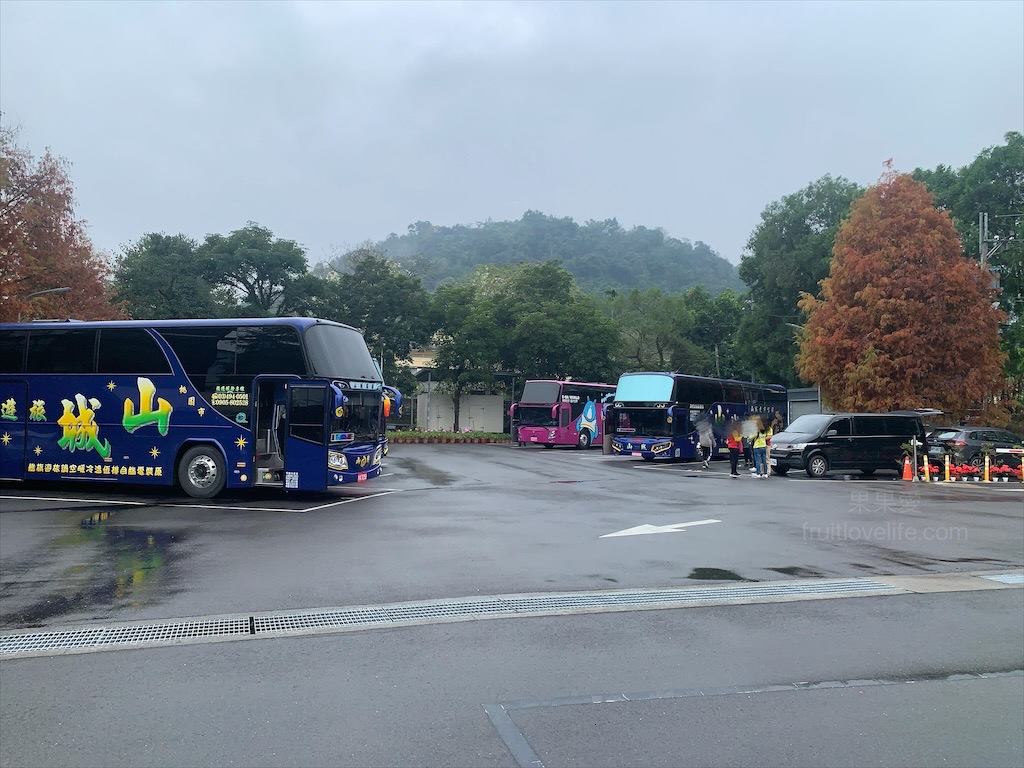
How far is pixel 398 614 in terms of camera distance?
24.6 feet

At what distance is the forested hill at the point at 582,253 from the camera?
104 metres

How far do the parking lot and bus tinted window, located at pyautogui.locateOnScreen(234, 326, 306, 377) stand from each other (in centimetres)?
301

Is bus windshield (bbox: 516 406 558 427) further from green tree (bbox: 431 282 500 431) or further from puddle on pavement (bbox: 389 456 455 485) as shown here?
puddle on pavement (bbox: 389 456 455 485)

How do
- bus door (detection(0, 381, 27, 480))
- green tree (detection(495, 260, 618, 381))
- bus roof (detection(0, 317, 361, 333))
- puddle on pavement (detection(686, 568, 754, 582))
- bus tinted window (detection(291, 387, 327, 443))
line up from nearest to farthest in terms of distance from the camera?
puddle on pavement (detection(686, 568, 754, 582))
bus tinted window (detection(291, 387, 327, 443))
bus roof (detection(0, 317, 361, 333))
bus door (detection(0, 381, 27, 480))
green tree (detection(495, 260, 618, 381))

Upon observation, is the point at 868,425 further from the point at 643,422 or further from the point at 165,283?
the point at 165,283

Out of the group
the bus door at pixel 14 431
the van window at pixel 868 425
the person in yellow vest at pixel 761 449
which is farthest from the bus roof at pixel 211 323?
the van window at pixel 868 425

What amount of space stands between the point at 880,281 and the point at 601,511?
20922 millimetres

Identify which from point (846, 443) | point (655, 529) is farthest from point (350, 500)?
point (846, 443)

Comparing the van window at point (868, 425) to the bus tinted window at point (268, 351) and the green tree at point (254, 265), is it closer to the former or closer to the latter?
the bus tinted window at point (268, 351)

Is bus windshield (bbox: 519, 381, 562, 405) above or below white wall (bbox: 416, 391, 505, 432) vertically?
above

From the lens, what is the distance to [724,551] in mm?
11078

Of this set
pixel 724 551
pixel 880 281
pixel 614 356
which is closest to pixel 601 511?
pixel 724 551

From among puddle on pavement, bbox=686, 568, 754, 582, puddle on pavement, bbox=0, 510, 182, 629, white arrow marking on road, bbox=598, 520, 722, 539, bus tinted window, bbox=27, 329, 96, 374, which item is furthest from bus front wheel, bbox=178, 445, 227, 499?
puddle on pavement, bbox=686, 568, 754, 582

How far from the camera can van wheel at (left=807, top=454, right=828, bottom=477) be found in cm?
2538
